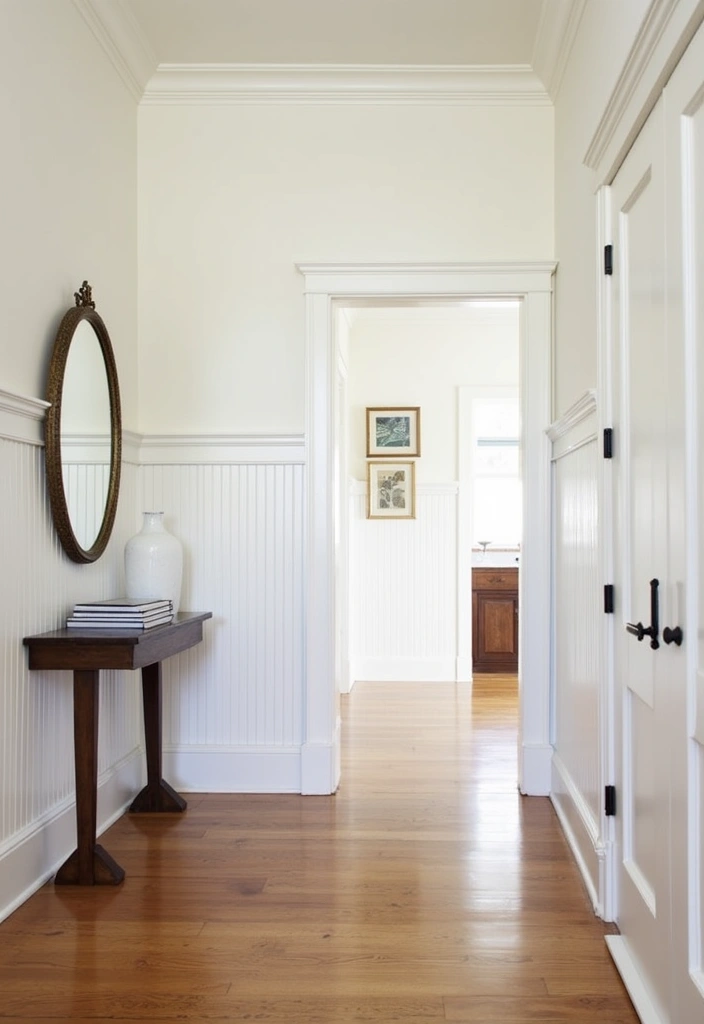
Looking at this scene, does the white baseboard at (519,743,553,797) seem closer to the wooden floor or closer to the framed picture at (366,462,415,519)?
the wooden floor

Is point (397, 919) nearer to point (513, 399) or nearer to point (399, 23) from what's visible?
point (399, 23)

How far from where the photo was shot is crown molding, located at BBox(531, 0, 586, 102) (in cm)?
296

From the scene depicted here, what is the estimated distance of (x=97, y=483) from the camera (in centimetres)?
305

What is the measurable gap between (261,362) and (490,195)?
125 cm

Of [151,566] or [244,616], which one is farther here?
[244,616]

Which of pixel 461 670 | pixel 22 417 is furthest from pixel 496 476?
pixel 22 417

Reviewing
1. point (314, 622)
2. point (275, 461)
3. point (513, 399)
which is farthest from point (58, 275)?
point (513, 399)

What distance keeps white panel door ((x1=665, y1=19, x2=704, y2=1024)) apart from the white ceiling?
1647 mm

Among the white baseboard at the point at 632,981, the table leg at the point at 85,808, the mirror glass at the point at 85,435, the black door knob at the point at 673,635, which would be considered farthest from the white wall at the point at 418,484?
the black door knob at the point at 673,635

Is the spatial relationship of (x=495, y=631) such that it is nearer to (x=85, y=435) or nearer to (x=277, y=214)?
(x=277, y=214)

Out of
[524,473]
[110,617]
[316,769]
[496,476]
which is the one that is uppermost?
[496,476]

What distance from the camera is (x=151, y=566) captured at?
3.13m

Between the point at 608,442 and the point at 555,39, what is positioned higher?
the point at 555,39

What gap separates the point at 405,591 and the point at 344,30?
386 centimetres
